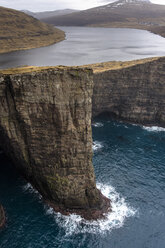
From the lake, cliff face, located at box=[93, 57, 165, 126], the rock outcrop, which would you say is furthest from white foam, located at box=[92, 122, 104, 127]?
the rock outcrop

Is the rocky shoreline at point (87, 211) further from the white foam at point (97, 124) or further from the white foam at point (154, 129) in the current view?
the white foam at point (154, 129)

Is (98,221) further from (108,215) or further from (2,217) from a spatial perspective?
(2,217)

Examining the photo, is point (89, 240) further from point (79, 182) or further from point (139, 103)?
point (139, 103)

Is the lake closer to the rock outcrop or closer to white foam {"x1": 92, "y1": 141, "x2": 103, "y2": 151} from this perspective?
white foam {"x1": 92, "y1": 141, "x2": 103, "y2": 151}

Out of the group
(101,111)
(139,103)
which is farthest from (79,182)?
(139,103)

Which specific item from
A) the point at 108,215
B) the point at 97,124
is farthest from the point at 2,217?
the point at 97,124

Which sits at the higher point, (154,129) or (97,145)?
(97,145)
